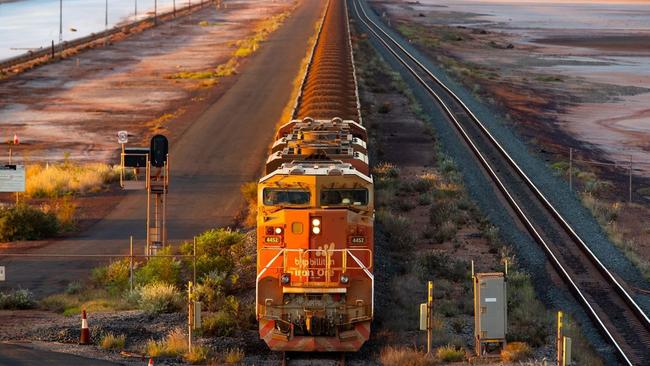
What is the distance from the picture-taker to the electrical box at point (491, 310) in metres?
21.4

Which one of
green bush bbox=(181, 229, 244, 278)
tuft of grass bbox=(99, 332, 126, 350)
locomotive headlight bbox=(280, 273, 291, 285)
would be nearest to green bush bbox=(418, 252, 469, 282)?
green bush bbox=(181, 229, 244, 278)

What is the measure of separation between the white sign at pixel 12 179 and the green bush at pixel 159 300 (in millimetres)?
7149

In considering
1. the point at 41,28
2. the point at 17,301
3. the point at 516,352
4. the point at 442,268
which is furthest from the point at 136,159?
the point at 41,28

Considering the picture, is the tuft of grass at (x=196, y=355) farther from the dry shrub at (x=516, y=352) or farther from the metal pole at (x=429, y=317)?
the dry shrub at (x=516, y=352)

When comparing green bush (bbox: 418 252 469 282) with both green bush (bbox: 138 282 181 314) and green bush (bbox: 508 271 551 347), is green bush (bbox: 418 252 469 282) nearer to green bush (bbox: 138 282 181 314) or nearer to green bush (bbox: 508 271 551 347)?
green bush (bbox: 508 271 551 347)

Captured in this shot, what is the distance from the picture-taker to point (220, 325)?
73.8 feet

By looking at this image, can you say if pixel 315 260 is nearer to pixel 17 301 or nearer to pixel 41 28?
pixel 17 301

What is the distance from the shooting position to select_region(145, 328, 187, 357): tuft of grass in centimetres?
2080

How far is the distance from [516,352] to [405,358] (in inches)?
87.9

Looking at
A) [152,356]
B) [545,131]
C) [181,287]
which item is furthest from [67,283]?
[545,131]

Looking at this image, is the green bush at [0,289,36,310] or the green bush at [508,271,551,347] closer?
the green bush at [508,271,551,347]

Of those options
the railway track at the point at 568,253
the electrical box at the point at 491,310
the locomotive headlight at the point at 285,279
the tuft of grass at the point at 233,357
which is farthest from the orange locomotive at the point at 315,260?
the railway track at the point at 568,253

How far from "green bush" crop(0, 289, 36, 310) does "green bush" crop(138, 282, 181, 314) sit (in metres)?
2.65

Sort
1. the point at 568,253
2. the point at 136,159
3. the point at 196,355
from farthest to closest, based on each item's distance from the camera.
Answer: the point at 568,253 < the point at 136,159 < the point at 196,355
